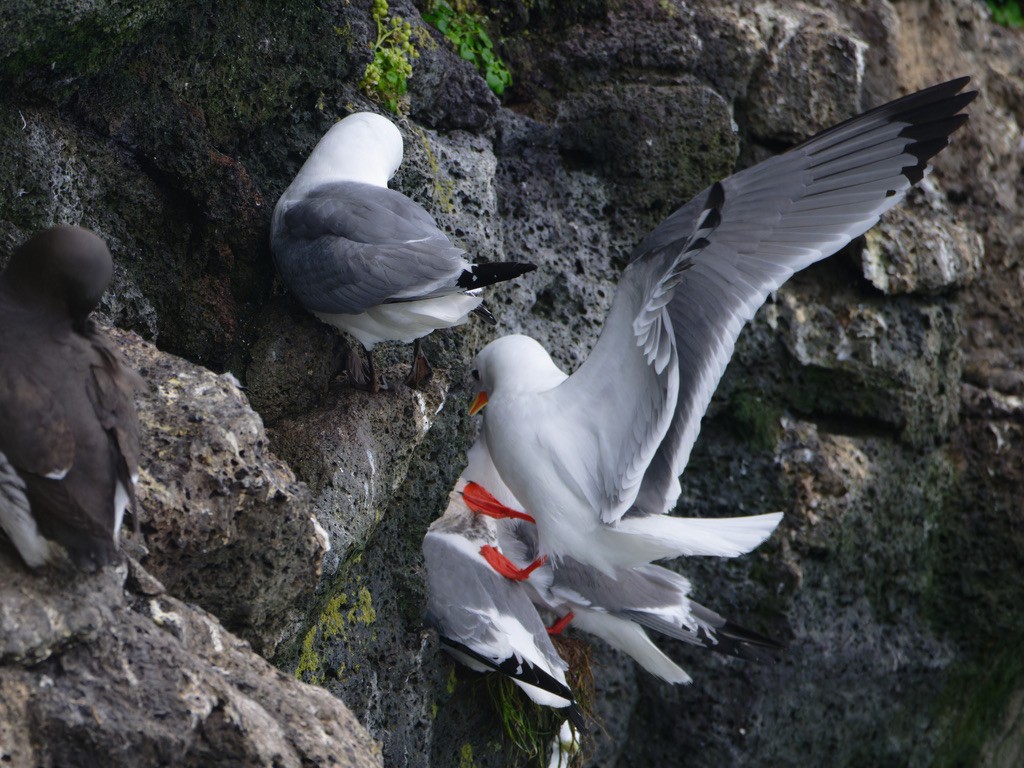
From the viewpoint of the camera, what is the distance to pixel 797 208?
3.47 m

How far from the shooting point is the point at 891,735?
210 inches

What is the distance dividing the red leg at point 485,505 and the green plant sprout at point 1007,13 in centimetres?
446

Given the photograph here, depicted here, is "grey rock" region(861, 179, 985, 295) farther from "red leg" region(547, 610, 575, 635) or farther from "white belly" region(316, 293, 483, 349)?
"white belly" region(316, 293, 483, 349)

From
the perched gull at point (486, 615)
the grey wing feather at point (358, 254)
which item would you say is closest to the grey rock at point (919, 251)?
the perched gull at point (486, 615)

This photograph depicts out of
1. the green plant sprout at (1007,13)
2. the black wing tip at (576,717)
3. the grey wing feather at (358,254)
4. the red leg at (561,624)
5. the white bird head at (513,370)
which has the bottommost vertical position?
the black wing tip at (576,717)

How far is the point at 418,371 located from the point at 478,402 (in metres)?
0.65

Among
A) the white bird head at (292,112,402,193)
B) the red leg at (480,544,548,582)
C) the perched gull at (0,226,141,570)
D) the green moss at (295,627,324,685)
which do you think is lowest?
the green moss at (295,627,324,685)

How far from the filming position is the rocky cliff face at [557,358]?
2639 mm

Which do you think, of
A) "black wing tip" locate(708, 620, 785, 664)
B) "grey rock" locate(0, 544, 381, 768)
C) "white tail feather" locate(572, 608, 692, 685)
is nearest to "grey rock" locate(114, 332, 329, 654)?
"grey rock" locate(0, 544, 381, 768)

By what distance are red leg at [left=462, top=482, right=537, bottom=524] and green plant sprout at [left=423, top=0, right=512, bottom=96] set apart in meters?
1.63

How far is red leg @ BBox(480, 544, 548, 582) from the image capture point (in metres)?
4.20

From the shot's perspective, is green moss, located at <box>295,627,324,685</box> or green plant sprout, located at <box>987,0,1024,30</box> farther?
green plant sprout, located at <box>987,0,1024,30</box>

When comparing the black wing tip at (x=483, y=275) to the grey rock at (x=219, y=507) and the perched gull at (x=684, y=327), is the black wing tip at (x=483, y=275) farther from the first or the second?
the grey rock at (x=219, y=507)

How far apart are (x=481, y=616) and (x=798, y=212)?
5.53ft
